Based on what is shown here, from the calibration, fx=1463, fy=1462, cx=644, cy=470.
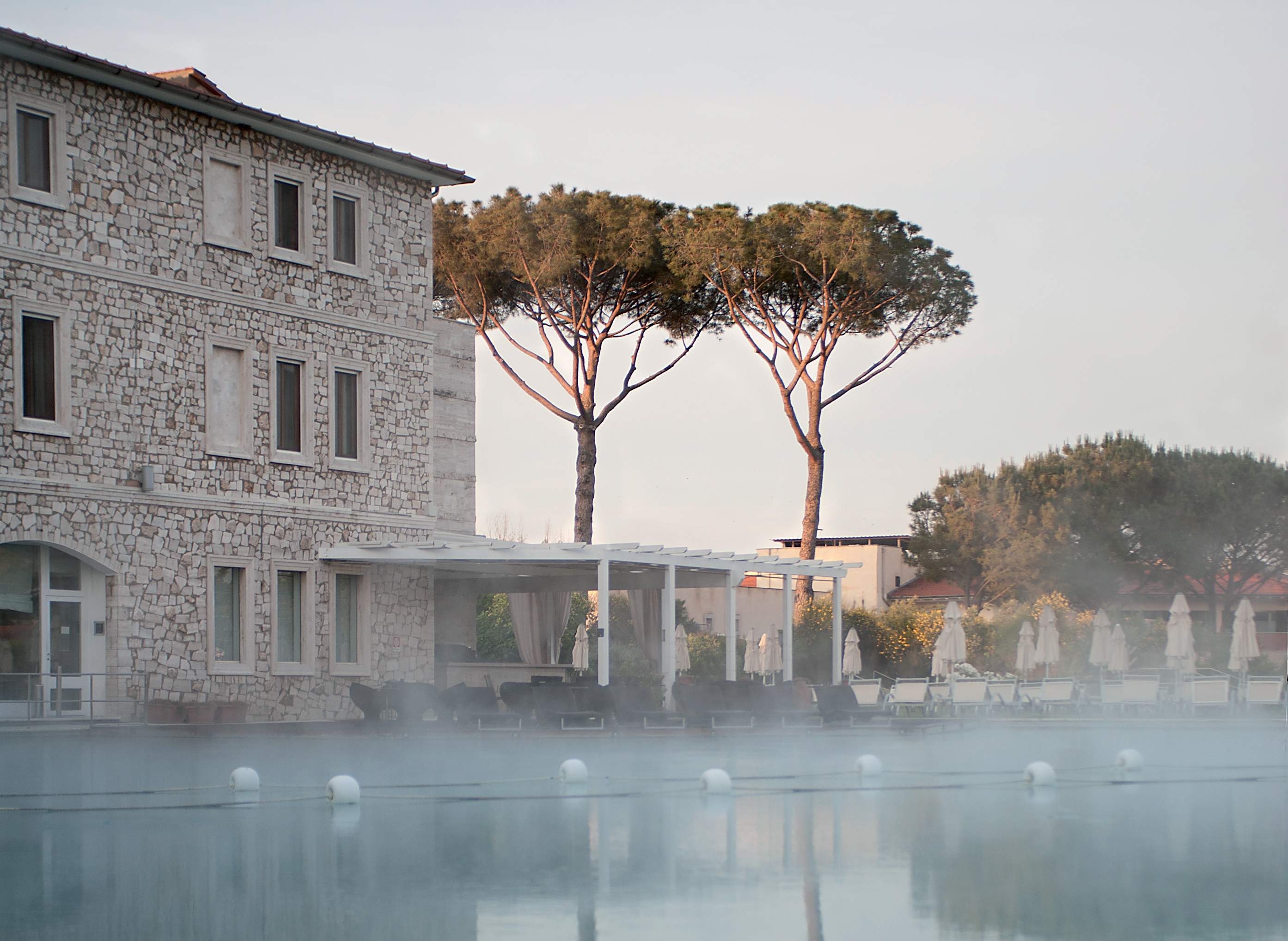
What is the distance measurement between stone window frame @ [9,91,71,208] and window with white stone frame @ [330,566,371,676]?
6247mm

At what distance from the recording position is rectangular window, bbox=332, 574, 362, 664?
20812mm

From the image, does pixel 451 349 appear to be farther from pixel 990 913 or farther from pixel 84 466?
pixel 990 913

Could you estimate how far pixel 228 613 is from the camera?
19.5m

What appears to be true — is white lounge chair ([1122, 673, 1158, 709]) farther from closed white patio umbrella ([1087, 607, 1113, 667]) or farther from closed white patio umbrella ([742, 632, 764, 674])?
closed white patio umbrella ([742, 632, 764, 674])

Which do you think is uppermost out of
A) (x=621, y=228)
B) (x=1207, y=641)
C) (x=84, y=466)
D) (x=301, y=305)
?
(x=621, y=228)

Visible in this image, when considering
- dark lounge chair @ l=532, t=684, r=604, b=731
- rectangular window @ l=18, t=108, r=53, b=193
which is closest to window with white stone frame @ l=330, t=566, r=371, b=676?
dark lounge chair @ l=532, t=684, r=604, b=731

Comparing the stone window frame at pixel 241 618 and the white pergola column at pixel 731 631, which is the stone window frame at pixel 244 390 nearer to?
the stone window frame at pixel 241 618

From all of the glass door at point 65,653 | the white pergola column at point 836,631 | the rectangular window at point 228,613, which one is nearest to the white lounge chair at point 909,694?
the white pergola column at point 836,631

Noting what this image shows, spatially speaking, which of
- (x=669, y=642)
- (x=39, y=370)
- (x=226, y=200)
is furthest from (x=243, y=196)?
(x=669, y=642)

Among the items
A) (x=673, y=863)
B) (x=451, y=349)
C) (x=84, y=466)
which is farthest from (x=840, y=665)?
(x=673, y=863)

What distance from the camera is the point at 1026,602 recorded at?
41.8 meters

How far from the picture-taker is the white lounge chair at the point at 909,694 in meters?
21.3

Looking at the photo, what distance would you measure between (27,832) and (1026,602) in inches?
1443

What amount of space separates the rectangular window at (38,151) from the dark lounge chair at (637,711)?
29.4ft
